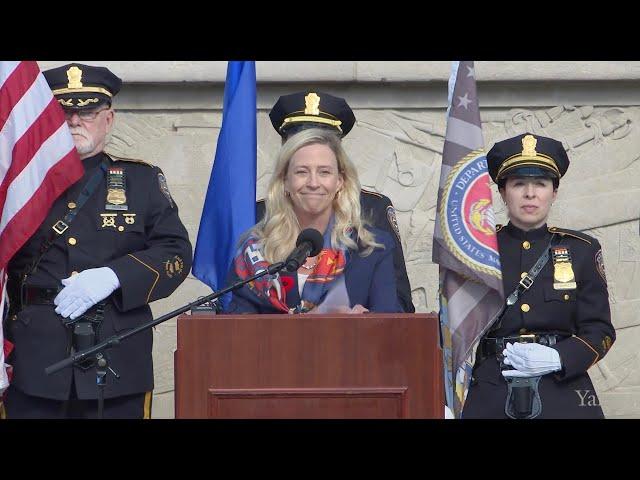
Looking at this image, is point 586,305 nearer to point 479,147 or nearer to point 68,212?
point 479,147

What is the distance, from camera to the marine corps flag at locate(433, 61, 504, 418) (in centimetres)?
570

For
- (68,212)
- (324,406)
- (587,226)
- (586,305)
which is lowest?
(324,406)

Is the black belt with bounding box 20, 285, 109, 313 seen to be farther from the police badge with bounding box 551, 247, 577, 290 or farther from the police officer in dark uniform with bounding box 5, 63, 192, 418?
the police badge with bounding box 551, 247, 577, 290

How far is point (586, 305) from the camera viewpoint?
226 inches

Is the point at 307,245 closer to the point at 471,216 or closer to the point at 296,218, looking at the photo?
the point at 296,218

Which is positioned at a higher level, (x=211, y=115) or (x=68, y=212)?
(x=211, y=115)

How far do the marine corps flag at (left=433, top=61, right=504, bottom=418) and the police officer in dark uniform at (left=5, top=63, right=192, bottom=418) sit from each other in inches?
40.8

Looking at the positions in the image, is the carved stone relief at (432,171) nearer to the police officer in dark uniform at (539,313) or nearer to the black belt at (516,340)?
the police officer in dark uniform at (539,313)

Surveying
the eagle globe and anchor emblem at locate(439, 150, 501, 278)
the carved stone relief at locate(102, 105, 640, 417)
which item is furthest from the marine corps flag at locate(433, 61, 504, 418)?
the carved stone relief at locate(102, 105, 640, 417)

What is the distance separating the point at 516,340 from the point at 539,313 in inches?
5.4

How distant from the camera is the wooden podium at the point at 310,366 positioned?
13.9 feet

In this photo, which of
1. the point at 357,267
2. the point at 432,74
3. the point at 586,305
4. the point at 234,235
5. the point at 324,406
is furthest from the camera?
the point at 432,74

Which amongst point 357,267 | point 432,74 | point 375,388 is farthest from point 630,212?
point 375,388

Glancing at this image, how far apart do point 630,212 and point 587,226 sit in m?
0.25
